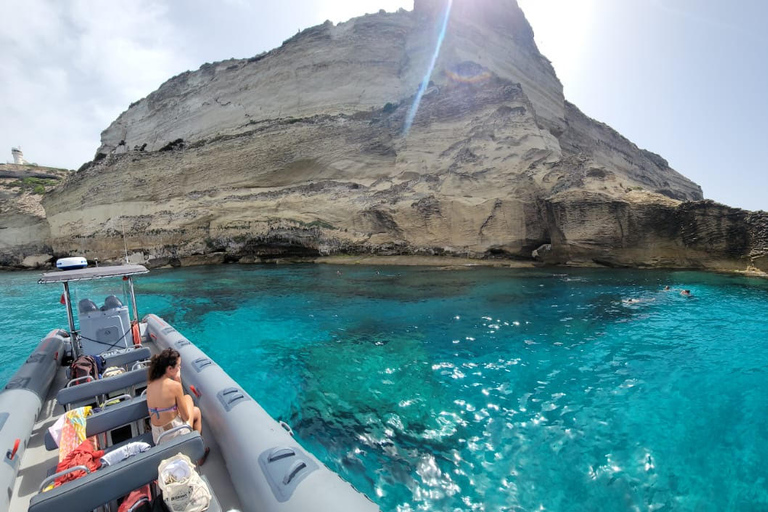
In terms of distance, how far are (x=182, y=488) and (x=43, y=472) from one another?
2.15 m

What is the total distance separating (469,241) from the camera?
73.0 ft

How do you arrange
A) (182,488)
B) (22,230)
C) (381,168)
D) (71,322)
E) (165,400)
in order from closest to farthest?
(182,488) → (165,400) → (71,322) → (381,168) → (22,230)

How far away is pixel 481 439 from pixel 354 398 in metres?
2.14

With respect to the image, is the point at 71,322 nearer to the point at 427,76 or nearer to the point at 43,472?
the point at 43,472

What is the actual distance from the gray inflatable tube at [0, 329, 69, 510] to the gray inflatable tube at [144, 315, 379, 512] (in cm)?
145

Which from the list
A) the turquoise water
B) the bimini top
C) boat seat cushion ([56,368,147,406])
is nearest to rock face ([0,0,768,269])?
the turquoise water

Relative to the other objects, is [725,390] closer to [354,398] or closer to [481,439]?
[481,439]

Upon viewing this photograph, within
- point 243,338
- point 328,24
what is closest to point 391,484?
point 243,338

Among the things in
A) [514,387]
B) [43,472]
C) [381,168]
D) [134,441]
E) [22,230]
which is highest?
[381,168]

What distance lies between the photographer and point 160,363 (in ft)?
10.8

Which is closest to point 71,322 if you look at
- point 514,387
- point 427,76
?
point 514,387

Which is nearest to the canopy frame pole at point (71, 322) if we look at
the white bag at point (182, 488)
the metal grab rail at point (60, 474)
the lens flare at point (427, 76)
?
the metal grab rail at point (60, 474)

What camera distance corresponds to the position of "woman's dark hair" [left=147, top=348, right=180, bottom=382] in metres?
3.26

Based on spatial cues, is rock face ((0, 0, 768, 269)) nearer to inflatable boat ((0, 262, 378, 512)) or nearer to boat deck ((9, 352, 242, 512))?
inflatable boat ((0, 262, 378, 512))
